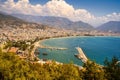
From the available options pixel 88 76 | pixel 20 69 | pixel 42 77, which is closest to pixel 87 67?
pixel 88 76

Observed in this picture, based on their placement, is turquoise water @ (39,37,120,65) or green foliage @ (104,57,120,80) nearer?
green foliage @ (104,57,120,80)

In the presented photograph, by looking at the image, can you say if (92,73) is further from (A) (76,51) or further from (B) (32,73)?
(A) (76,51)

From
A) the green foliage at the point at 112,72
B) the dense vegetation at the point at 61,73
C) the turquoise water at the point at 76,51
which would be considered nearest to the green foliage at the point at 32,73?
the dense vegetation at the point at 61,73

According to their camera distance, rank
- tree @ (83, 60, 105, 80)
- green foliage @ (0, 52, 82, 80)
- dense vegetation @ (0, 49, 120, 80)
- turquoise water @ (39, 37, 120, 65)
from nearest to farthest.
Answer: green foliage @ (0, 52, 82, 80)
dense vegetation @ (0, 49, 120, 80)
tree @ (83, 60, 105, 80)
turquoise water @ (39, 37, 120, 65)

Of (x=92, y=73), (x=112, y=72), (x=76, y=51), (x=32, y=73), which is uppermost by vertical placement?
(x=32, y=73)

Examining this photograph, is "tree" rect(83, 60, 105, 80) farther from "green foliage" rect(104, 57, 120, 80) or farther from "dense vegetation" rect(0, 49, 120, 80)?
"green foliage" rect(104, 57, 120, 80)

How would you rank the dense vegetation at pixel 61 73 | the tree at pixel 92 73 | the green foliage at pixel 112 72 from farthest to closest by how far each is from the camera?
the green foliage at pixel 112 72
the tree at pixel 92 73
the dense vegetation at pixel 61 73

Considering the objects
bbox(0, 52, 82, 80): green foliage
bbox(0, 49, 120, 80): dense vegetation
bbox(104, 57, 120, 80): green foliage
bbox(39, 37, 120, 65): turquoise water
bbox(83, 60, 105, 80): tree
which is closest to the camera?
bbox(0, 52, 82, 80): green foliage

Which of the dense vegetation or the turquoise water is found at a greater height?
the dense vegetation

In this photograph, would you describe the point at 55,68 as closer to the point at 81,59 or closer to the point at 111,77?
the point at 111,77

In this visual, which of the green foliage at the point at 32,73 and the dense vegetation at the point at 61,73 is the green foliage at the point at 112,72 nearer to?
the dense vegetation at the point at 61,73

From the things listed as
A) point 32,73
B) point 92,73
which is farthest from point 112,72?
point 32,73

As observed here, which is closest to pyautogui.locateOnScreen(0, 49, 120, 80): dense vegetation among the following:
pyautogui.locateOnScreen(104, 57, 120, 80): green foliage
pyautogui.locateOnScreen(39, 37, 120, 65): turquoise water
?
pyautogui.locateOnScreen(104, 57, 120, 80): green foliage
